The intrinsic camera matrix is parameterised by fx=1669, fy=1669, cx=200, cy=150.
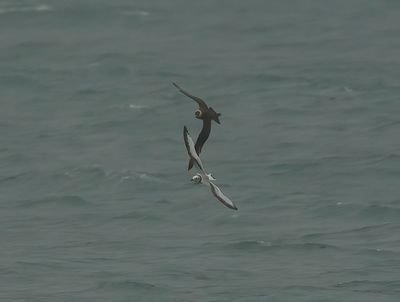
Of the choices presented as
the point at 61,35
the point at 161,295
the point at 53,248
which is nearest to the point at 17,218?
the point at 53,248

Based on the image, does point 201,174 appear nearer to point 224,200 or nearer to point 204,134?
point 224,200

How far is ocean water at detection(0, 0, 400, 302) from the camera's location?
215 feet

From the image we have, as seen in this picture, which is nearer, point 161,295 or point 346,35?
point 161,295

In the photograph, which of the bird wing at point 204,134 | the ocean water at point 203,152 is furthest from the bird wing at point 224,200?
the ocean water at point 203,152

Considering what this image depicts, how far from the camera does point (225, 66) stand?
10269 centimetres

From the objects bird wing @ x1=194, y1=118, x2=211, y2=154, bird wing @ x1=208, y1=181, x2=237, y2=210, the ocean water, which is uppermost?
bird wing @ x1=194, y1=118, x2=211, y2=154

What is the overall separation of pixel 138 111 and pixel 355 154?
15.9m

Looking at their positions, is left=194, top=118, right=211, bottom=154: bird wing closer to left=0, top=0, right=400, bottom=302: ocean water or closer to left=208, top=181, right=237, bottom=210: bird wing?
left=208, top=181, right=237, bottom=210: bird wing

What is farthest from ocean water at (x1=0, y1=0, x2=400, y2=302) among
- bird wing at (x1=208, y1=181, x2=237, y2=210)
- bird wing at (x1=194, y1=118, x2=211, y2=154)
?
bird wing at (x1=194, y1=118, x2=211, y2=154)

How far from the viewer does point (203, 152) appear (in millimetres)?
83625

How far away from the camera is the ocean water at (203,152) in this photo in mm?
65562

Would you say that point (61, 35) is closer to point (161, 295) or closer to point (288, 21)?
point (288, 21)

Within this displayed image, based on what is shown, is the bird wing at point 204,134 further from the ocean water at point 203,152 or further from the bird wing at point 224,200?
the ocean water at point 203,152

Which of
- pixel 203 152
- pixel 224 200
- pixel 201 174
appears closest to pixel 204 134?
pixel 224 200
